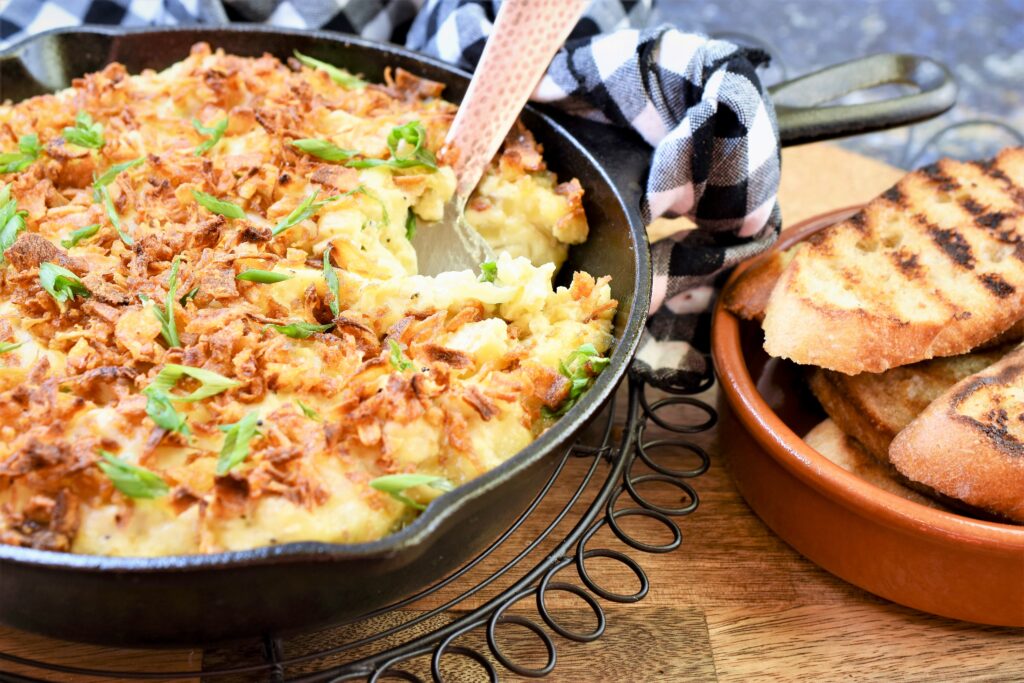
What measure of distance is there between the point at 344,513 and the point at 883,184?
85.3 inches

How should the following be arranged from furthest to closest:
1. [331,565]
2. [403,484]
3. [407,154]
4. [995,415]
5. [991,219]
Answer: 1. [991,219]
2. [407,154]
3. [995,415]
4. [403,484]
5. [331,565]

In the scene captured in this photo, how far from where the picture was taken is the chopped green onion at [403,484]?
1396mm

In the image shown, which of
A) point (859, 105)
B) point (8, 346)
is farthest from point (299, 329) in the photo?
point (859, 105)

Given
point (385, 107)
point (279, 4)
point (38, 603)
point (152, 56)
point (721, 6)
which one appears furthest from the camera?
point (721, 6)

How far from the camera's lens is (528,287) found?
1.76m

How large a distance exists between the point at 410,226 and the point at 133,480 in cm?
85

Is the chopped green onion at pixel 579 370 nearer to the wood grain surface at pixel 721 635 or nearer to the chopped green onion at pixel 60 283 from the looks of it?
the wood grain surface at pixel 721 635

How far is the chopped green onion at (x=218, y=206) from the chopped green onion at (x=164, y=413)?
0.49 metres

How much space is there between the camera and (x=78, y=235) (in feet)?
5.89

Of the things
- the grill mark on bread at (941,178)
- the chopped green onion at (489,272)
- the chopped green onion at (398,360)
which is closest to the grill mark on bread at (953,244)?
the grill mark on bread at (941,178)

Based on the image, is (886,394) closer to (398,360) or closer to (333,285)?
(398,360)

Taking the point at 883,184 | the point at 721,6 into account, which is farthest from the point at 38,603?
the point at 721,6

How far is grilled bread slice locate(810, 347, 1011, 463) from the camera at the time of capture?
1.92m

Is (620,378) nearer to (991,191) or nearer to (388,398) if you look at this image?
(388,398)
